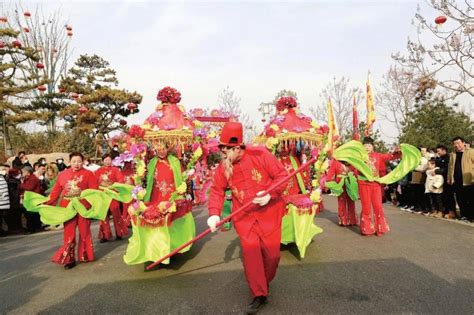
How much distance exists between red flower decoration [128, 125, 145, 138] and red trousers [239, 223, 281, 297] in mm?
2414

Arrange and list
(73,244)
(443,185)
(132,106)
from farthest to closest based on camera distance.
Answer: (132,106)
(443,185)
(73,244)

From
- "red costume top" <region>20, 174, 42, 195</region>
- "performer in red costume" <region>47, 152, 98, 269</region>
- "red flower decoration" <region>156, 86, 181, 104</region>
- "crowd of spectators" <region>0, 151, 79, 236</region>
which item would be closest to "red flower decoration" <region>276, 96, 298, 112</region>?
"red flower decoration" <region>156, 86, 181, 104</region>

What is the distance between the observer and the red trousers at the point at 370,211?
6723 millimetres

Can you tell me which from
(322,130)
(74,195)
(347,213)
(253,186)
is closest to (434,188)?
(347,213)

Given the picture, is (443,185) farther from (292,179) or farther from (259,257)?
(259,257)

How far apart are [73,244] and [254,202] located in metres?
3.53

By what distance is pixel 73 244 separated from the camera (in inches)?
221

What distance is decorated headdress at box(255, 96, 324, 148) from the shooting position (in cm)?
621

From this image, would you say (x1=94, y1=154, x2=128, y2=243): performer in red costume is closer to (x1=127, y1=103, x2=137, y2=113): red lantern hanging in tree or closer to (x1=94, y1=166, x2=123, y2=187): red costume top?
(x1=94, y1=166, x2=123, y2=187): red costume top

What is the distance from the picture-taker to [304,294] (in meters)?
3.91

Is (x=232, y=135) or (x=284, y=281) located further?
(x=284, y=281)

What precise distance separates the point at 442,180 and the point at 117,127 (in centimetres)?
2161

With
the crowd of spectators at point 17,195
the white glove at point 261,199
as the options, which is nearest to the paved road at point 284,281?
the white glove at point 261,199

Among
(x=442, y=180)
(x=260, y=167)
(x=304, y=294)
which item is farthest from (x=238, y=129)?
(x=442, y=180)
